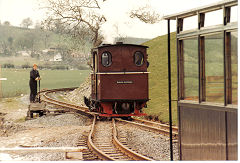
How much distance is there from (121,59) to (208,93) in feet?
27.0

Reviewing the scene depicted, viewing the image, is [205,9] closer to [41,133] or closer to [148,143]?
[148,143]

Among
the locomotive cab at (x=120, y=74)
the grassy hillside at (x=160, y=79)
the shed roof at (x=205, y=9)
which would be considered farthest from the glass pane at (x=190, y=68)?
the grassy hillside at (x=160, y=79)

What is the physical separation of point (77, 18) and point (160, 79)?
712cm

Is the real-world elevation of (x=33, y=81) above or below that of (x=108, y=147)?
above

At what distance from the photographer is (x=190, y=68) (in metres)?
8.27

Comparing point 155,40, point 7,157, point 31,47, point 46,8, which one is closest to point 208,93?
point 7,157

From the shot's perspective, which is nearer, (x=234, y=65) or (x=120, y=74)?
(x=234, y=65)

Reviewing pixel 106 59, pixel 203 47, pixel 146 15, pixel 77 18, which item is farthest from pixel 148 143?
pixel 77 18

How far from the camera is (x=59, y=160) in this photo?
1030 centimetres

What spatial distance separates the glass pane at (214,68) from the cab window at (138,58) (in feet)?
27.0

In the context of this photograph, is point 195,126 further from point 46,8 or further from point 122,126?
point 46,8

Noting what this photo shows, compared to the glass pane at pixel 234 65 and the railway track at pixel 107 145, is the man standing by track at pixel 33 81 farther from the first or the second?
the glass pane at pixel 234 65

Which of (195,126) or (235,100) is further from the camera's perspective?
(195,126)

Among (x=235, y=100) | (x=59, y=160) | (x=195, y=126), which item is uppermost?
(x=235, y=100)
